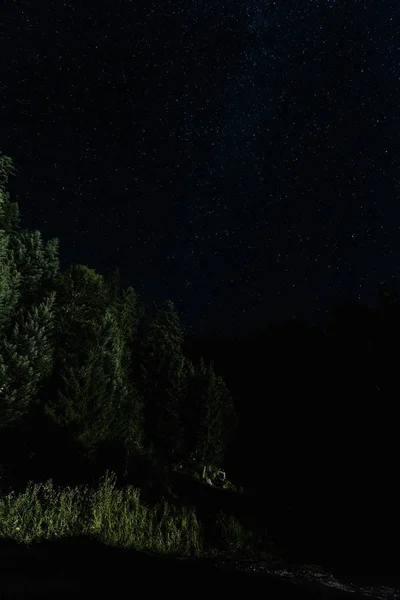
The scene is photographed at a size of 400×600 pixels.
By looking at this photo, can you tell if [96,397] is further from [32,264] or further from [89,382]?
[32,264]

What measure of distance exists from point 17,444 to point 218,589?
53.3 ft

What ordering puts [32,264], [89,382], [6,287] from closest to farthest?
[6,287] → [89,382] → [32,264]

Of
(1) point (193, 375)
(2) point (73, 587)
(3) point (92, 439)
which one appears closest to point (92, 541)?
(2) point (73, 587)

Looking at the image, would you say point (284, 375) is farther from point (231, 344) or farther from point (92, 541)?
point (92, 541)

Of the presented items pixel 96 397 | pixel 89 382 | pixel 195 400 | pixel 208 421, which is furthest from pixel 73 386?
pixel 195 400

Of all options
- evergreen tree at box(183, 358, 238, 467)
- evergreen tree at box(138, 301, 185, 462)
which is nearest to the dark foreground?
evergreen tree at box(138, 301, 185, 462)

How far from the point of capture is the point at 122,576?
360cm

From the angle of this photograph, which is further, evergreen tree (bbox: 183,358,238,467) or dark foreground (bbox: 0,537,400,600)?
evergreen tree (bbox: 183,358,238,467)

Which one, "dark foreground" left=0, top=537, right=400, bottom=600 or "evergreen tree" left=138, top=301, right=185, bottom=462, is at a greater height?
"evergreen tree" left=138, top=301, right=185, bottom=462

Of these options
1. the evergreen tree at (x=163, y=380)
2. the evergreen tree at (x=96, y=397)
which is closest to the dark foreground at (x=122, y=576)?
the evergreen tree at (x=96, y=397)

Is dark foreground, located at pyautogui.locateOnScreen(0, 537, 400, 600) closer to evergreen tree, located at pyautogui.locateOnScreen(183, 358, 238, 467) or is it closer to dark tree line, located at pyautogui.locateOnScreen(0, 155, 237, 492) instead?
dark tree line, located at pyautogui.locateOnScreen(0, 155, 237, 492)

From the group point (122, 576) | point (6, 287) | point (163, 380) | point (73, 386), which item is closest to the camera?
point (122, 576)

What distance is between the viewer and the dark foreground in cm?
326

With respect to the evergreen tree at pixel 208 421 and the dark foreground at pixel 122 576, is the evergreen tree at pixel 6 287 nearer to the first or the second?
the dark foreground at pixel 122 576
